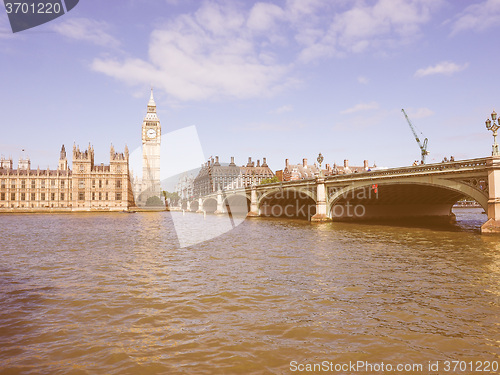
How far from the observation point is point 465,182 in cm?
3209

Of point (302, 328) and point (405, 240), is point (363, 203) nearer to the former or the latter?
point (405, 240)

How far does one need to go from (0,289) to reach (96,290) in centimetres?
398

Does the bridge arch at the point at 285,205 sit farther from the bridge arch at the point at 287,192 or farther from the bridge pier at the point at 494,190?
the bridge pier at the point at 494,190

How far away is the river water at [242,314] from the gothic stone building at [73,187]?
127000 millimetres

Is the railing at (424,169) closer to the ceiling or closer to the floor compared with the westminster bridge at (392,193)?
closer to the ceiling

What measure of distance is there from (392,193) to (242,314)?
44.4m

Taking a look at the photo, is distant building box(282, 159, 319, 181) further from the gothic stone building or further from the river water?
the river water

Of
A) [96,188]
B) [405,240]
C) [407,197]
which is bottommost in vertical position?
[405,240]

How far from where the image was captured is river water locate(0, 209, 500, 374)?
25.4 feet

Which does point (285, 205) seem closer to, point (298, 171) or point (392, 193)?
point (392, 193)

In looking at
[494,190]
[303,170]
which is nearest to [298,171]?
[303,170]

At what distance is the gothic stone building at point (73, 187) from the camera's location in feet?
443

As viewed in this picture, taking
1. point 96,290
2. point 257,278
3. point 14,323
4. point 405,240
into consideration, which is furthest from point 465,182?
point 14,323

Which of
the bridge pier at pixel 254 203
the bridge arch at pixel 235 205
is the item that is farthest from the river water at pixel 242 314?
the bridge arch at pixel 235 205
